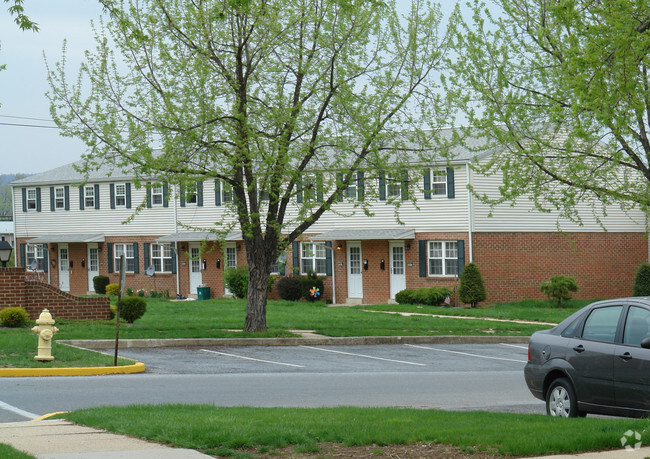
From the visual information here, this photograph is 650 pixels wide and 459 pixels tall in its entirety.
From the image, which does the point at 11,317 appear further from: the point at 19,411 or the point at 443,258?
the point at 443,258

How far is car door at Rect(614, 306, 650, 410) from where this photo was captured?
9.70 m

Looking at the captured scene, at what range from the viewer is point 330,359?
20.5 meters

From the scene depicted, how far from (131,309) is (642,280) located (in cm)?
2187

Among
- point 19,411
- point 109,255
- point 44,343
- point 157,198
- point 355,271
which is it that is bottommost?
point 19,411

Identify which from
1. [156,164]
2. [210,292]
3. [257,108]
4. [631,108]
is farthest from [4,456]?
[210,292]

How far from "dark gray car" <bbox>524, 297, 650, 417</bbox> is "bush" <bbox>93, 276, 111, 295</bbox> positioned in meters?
36.7

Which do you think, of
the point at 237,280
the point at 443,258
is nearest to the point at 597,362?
the point at 443,258

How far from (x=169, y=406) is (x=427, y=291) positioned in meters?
24.6

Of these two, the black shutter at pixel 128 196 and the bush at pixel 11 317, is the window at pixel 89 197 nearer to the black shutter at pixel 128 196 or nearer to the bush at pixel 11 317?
the black shutter at pixel 128 196

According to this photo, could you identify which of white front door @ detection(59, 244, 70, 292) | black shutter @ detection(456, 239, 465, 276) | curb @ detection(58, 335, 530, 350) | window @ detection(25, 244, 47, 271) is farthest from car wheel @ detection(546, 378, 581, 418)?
window @ detection(25, 244, 47, 271)

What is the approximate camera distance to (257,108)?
73.7ft

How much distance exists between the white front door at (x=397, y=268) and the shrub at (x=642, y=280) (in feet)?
30.9

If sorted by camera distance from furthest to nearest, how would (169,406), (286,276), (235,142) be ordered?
1. (286,276)
2. (235,142)
3. (169,406)

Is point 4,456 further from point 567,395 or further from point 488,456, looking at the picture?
point 567,395
